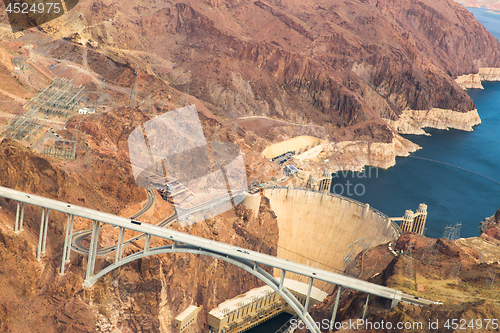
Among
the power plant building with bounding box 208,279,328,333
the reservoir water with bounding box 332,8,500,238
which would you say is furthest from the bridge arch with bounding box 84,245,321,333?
the reservoir water with bounding box 332,8,500,238

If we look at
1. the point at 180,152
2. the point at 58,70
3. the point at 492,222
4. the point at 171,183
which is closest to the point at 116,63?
the point at 58,70

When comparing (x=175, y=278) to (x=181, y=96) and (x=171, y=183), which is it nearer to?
(x=171, y=183)

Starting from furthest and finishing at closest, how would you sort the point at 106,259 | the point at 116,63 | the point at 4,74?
the point at 116,63
the point at 4,74
the point at 106,259

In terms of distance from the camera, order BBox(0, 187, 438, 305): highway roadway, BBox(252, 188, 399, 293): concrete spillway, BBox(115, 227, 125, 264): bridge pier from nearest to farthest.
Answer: BBox(0, 187, 438, 305): highway roadway < BBox(115, 227, 125, 264): bridge pier < BBox(252, 188, 399, 293): concrete spillway

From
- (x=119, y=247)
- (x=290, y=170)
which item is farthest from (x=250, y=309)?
(x=290, y=170)

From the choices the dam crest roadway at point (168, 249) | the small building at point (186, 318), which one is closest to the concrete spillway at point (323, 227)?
the small building at point (186, 318)

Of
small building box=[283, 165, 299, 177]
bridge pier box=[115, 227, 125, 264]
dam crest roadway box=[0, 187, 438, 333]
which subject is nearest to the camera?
dam crest roadway box=[0, 187, 438, 333]

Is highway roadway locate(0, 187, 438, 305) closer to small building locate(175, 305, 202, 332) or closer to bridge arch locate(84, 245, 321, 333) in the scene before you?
bridge arch locate(84, 245, 321, 333)
